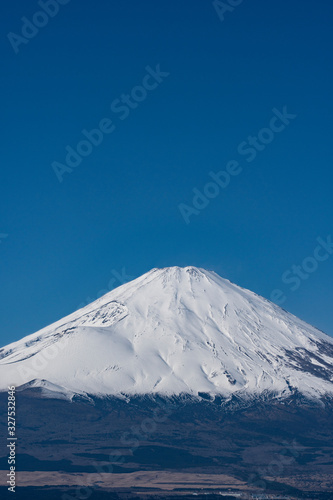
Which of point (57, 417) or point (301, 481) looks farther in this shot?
point (57, 417)

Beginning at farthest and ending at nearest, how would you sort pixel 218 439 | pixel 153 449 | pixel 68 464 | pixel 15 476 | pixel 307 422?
1. pixel 307 422
2. pixel 218 439
3. pixel 153 449
4. pixel 68 464
5. pixel 15 476

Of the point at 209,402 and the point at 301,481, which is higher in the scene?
the point at 209,402

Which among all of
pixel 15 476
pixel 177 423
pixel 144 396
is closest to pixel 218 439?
pixel 177 423

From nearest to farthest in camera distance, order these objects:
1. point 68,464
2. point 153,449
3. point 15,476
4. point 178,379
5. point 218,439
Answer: point 15,476 < point 68,464 < point 153,449 < point 218,439 < point 178,379

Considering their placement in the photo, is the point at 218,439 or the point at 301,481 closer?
the point at 301,481

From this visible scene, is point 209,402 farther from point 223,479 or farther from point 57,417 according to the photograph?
point 223,479

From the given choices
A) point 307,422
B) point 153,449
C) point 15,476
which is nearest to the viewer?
point 15,476

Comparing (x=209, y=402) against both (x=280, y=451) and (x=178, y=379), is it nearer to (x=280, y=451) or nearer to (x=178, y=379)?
(x=178, y=379)

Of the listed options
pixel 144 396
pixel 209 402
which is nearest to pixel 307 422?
pixel 209 402

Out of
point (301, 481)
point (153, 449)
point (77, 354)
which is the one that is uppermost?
point (77, 354)
